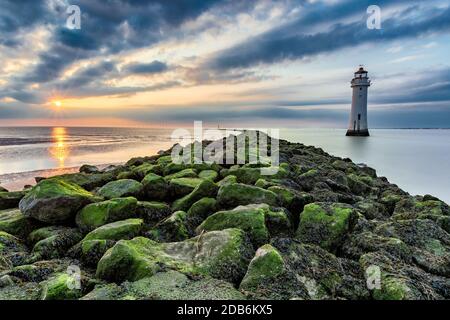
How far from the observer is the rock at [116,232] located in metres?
5.12

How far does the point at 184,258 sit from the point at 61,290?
151cm

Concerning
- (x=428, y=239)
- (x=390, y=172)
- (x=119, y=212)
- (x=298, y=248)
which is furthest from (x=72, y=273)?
(x=390, y=172)

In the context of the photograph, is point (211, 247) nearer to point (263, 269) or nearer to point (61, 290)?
point (263, 269)

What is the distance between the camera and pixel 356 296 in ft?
12.4

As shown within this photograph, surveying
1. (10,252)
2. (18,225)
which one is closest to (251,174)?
(18,225)

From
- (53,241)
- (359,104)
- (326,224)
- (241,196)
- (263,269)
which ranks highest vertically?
(359,104)

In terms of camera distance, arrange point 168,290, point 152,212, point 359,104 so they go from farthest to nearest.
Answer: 1. point 359,104
2. point 152,212
3. point 168,290

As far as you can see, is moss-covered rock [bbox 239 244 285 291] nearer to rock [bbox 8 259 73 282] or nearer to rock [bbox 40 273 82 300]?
rock [bbox 40 273 82 300]

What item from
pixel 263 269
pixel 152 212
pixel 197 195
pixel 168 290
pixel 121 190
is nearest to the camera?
pixel 168 290

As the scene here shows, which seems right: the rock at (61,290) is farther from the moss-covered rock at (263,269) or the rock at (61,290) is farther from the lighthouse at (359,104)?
the lighthouse at (359,104)

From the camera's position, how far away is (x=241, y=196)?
6477mm

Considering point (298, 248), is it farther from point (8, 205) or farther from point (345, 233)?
point (8, 205)
